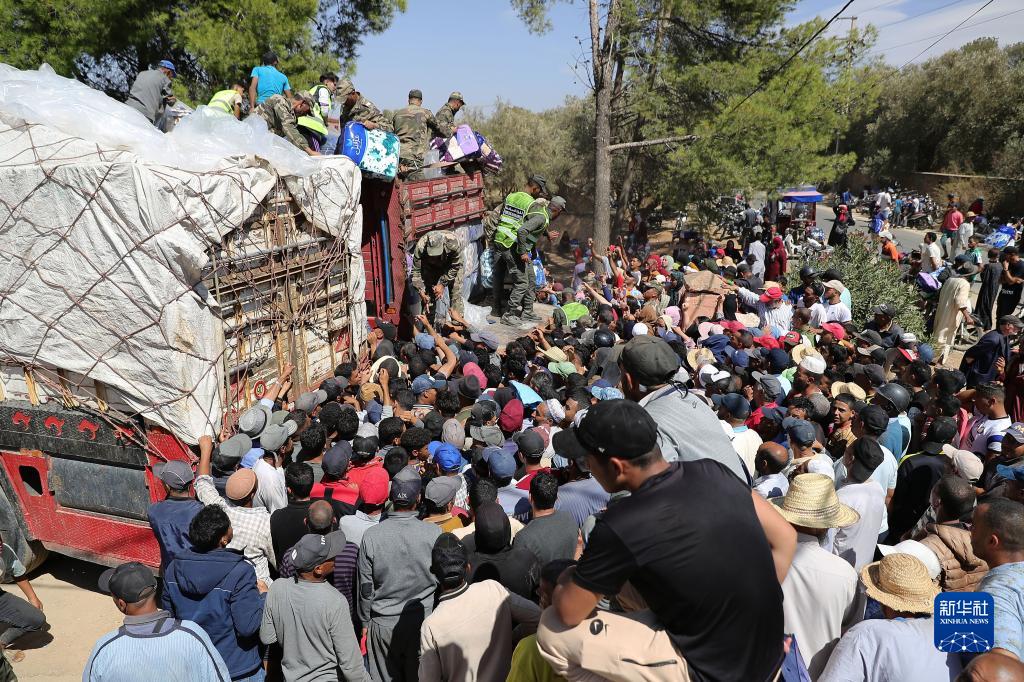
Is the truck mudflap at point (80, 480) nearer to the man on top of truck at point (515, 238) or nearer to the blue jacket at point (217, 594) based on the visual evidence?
the blue jacket at point (217, 594)

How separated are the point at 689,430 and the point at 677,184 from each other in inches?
546

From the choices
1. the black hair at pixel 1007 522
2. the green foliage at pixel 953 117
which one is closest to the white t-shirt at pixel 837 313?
the black hair at pixel 1007 522

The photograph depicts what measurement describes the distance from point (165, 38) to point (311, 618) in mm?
14414

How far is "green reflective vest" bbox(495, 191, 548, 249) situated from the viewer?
9672 millimetres

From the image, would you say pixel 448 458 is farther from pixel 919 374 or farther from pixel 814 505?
pixel 919 374

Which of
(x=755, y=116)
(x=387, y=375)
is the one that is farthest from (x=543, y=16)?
(x=387, y=375)

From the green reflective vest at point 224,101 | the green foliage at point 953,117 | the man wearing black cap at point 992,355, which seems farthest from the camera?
the green foliage at point 953,117

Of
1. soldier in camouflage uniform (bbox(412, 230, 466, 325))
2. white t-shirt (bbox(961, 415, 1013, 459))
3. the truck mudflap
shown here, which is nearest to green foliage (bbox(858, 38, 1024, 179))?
soldier in camouflage uniform (bbox(412, 230, 466, 325))

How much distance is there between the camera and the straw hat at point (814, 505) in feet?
9.42

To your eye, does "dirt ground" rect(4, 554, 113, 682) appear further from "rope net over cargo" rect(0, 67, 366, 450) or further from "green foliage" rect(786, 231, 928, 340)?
"green foliage" rect(786, 231, 928, 340)

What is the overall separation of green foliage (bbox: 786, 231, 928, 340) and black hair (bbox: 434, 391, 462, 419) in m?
6.53

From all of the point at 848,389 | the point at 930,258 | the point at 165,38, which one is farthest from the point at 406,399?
the point at 165,38

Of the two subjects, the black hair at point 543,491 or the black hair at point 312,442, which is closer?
the black hair at point 543,491

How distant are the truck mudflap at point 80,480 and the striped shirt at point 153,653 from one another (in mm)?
2179
